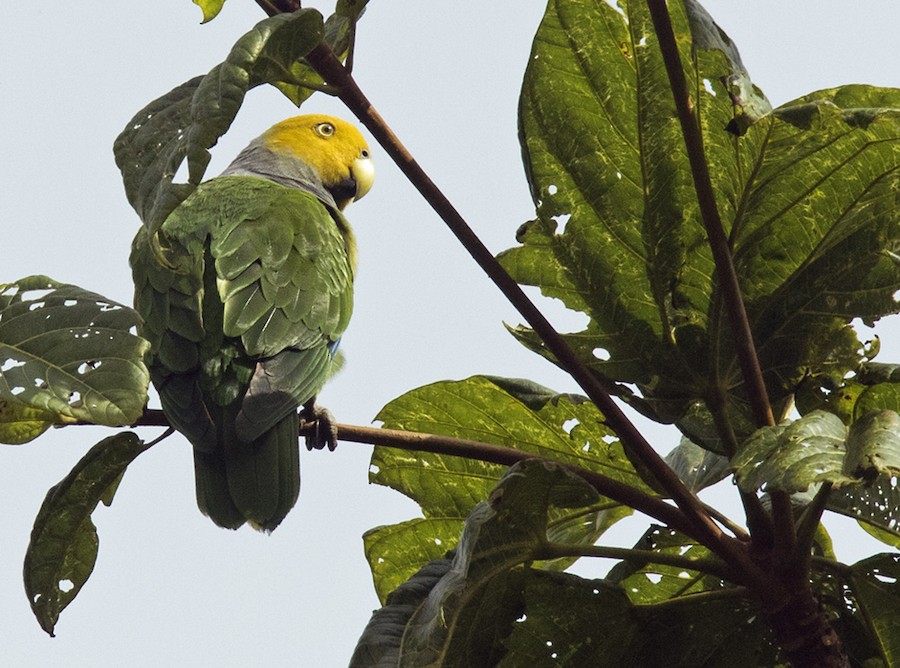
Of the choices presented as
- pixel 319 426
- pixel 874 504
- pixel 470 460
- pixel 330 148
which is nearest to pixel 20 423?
pixel 319 426

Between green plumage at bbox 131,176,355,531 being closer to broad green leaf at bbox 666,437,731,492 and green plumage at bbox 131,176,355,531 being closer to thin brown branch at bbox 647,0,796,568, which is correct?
broad green leaf at bbox 666,437,731,492

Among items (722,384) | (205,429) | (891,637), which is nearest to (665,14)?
(722,384)

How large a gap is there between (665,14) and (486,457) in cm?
57

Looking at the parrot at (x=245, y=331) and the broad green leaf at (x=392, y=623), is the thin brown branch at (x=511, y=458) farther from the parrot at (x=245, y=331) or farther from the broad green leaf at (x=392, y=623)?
the parrot at (x=245, y=331)

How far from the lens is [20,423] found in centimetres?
150

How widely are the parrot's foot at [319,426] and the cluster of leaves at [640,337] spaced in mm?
341

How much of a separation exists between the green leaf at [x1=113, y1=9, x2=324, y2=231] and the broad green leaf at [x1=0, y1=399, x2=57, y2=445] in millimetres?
525

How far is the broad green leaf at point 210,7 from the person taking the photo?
1.30 meters

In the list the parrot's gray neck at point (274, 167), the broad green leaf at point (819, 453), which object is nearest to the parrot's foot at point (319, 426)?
the broad green leaf at point (819, 453)

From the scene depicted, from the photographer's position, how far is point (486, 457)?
1.33 meters

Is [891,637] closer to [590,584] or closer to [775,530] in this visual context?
[775,530]

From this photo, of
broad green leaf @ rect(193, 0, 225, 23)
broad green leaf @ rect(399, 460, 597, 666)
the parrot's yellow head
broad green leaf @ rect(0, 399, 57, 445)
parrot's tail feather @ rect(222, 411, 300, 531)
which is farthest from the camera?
the parrot's yellow head

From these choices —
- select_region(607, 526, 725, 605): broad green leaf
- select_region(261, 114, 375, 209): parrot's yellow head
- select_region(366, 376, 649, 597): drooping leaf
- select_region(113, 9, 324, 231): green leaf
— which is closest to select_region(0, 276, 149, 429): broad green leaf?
select_region(113, 9, 324, 231): green leaf

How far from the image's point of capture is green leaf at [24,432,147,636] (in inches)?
58.6
